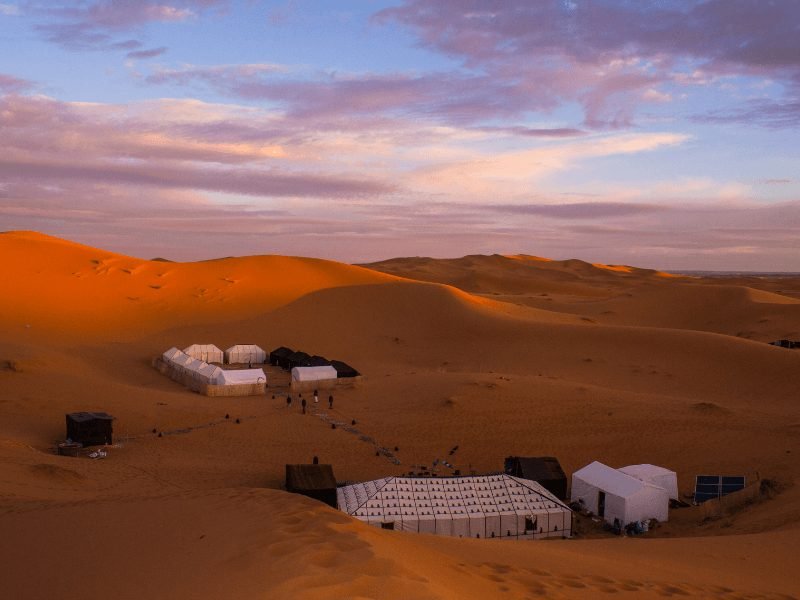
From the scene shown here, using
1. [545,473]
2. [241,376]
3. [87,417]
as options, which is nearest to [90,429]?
[87,417]

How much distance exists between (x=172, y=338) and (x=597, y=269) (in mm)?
110647

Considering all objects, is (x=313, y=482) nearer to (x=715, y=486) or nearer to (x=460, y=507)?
(x=460, y=507)

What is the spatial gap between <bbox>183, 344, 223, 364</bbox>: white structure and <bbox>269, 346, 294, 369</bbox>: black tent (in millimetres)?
2880

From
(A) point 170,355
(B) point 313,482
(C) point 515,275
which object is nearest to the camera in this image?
(B) point 313,482

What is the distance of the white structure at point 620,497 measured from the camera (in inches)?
728

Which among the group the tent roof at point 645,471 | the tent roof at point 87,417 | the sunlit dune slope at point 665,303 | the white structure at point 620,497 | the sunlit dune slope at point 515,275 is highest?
the sunlit dune slope at point 515,275

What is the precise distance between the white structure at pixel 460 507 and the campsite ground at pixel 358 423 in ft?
5.41

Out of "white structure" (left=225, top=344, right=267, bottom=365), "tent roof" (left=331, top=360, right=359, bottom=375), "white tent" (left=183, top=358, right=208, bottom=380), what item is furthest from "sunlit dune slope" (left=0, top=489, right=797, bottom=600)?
"white structure" (left=225, top=344, right=267, bottom=365)

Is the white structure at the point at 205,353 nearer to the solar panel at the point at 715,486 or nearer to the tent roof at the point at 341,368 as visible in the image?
the tent roof at the point at 341,368

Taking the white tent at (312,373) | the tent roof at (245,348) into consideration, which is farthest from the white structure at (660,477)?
the tent roof at (245,348)

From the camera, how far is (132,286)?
5497cm

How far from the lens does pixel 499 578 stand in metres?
8.41

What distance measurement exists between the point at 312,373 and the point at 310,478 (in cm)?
1488

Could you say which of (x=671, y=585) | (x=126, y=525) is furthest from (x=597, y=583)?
(x=126, y=525)
